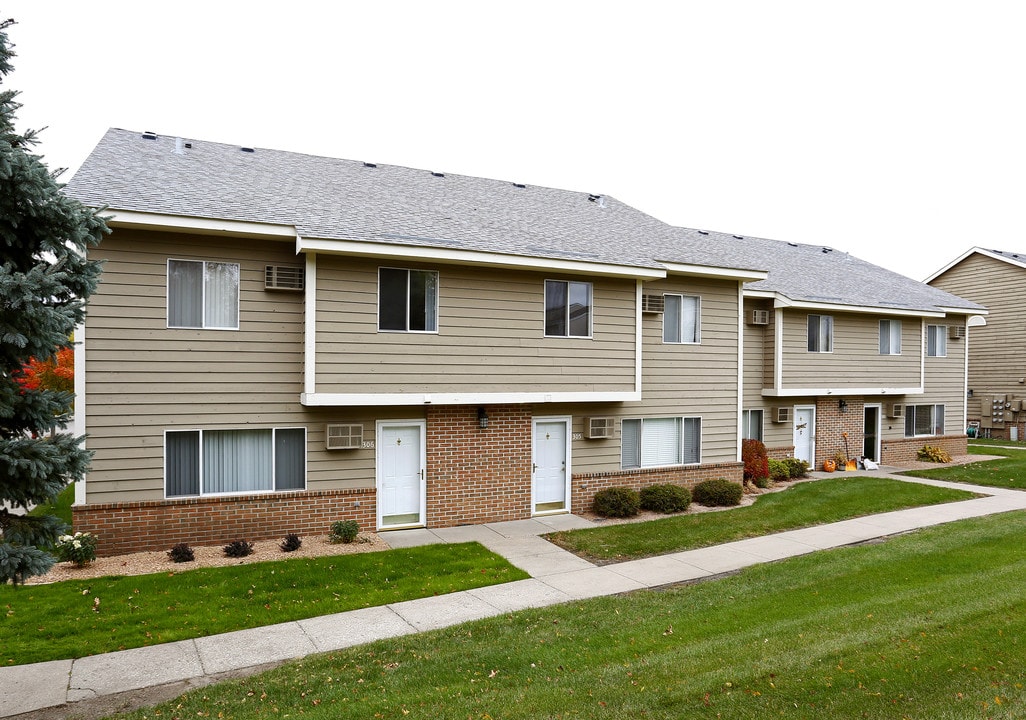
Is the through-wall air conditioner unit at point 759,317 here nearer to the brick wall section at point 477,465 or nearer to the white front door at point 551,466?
the white front door at point 551,466

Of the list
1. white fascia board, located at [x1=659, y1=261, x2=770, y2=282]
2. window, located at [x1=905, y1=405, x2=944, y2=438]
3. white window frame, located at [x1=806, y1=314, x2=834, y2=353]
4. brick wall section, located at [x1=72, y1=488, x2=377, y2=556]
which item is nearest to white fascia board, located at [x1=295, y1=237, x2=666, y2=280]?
white fascia board, located at [x1=659, y1=261, x2=770, y2=282]

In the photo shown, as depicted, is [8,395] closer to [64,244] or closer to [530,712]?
[64,244]

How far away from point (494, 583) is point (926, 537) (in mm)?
7710

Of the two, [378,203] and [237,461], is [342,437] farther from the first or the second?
[378,203]

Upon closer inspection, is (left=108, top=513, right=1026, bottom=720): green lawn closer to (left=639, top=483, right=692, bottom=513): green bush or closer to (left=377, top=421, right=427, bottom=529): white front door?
(left=377, top=421, right=427, bottom=529): white front door

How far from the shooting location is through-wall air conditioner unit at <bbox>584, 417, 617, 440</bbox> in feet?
45.0

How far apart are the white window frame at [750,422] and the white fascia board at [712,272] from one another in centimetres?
483

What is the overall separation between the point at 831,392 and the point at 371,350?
1456 cm

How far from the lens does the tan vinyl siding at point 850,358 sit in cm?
1862

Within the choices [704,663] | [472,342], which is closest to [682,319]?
[472,342]

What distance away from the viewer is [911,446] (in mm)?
21578

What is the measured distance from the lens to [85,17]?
38.7 feet

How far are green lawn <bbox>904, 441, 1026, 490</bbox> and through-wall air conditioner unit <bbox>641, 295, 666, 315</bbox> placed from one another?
1020cm

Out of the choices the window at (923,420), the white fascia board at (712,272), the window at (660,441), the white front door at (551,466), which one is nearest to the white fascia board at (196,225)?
the white front door at (551,466)
